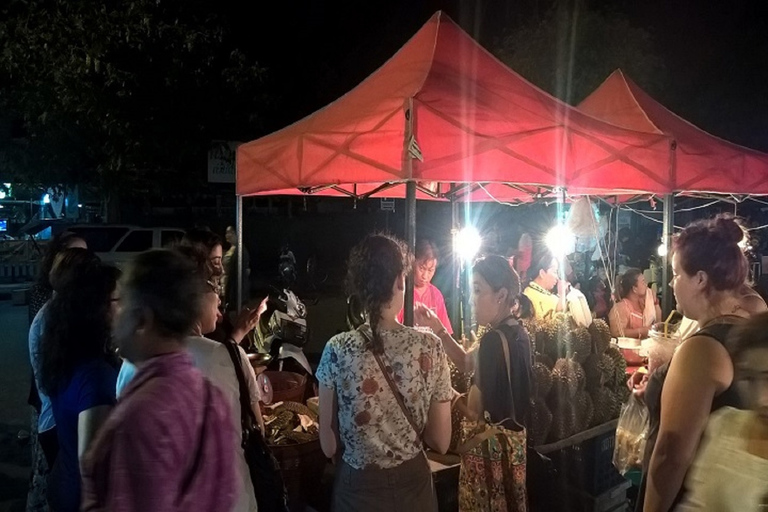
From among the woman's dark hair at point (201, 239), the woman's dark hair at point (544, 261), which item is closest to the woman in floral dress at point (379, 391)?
the woman's dark hair at point (201, 239)

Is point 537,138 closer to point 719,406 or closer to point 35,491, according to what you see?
point 719,406

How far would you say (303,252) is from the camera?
22672mm

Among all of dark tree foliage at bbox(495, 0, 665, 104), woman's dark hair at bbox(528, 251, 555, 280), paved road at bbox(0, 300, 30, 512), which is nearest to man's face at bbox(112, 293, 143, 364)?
paved road at bbox(0, 300, 30, 512)

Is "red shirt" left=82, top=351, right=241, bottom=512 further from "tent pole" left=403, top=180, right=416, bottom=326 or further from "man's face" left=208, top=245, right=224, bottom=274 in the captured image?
"man's face" left=208, top=245, right=224, bottom=274

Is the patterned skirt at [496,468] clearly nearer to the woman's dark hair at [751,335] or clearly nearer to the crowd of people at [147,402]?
the crowd of people at [147,402]

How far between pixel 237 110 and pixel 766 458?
44.7 feet

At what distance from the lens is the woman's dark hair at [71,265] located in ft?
8.29

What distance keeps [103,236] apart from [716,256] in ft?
42.4

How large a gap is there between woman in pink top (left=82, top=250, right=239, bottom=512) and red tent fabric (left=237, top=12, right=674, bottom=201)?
1.78 meters

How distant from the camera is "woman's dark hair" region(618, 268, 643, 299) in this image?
19.9 ft

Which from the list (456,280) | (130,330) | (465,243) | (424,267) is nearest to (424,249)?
(424,267)

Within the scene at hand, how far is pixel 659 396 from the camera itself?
2180 millimetres

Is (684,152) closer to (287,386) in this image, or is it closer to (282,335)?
(287,386)

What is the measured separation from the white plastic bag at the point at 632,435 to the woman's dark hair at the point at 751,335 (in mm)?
1208
